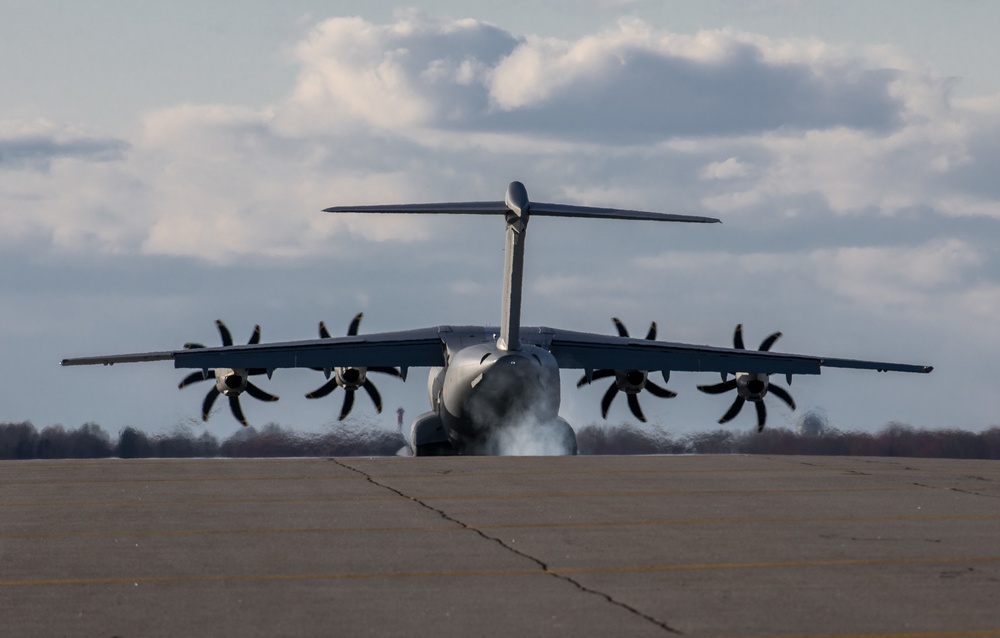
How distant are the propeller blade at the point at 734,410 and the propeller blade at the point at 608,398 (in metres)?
3.15

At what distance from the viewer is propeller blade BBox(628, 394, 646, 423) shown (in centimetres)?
3900

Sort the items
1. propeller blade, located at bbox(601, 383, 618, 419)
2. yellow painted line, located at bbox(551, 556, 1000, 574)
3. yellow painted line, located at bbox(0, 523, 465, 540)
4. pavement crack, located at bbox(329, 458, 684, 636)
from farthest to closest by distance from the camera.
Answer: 1. propeller blade, located at bbox(601, 383, 618, 419)
2. yellow painted line, located at bbox(0, 523, 465, 540)
3. yellow painted line, located at bbox(551, 556, 1000, 574)
4. pavement crack, located at bbox(329, 458, 684, 636)

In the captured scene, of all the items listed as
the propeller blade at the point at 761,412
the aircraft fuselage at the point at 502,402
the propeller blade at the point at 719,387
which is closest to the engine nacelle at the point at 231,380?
the aircraft fuselage at the point at 502,402

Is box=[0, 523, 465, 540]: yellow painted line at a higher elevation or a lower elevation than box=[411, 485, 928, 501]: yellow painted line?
lower

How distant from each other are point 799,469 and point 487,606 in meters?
12.3

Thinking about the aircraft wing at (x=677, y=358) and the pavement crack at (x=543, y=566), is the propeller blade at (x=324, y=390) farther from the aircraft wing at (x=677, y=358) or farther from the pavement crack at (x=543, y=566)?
the pavement crack at (x=543, y=566)

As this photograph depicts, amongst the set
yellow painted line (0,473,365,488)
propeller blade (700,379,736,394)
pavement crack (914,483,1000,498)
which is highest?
propeller blade (700,379,736,394)

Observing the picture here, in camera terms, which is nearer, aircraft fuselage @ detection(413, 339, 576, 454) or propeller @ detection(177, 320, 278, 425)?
aircraft fuselage @ detection(413, 339, 576, 454)

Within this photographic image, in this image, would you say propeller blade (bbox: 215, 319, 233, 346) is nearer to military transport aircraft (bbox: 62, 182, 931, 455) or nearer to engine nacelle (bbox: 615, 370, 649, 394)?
military transport aircraft (bbox: 62, 182, 931, 455)

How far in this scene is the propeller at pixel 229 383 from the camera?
36125 millimetres

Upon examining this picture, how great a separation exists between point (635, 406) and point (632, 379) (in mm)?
982

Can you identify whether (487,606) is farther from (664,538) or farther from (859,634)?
(664,538)

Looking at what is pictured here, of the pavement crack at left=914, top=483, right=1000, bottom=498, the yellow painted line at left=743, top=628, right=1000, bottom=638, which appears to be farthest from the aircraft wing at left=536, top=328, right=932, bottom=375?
the yellow painted line at left=743, top=628, right=1000, bottom=638

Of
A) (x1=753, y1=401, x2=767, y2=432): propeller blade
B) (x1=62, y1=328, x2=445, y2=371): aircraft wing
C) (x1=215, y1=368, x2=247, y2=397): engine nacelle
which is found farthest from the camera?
(x1=753, y1=401, x2=767, y2=432): propeller blade
